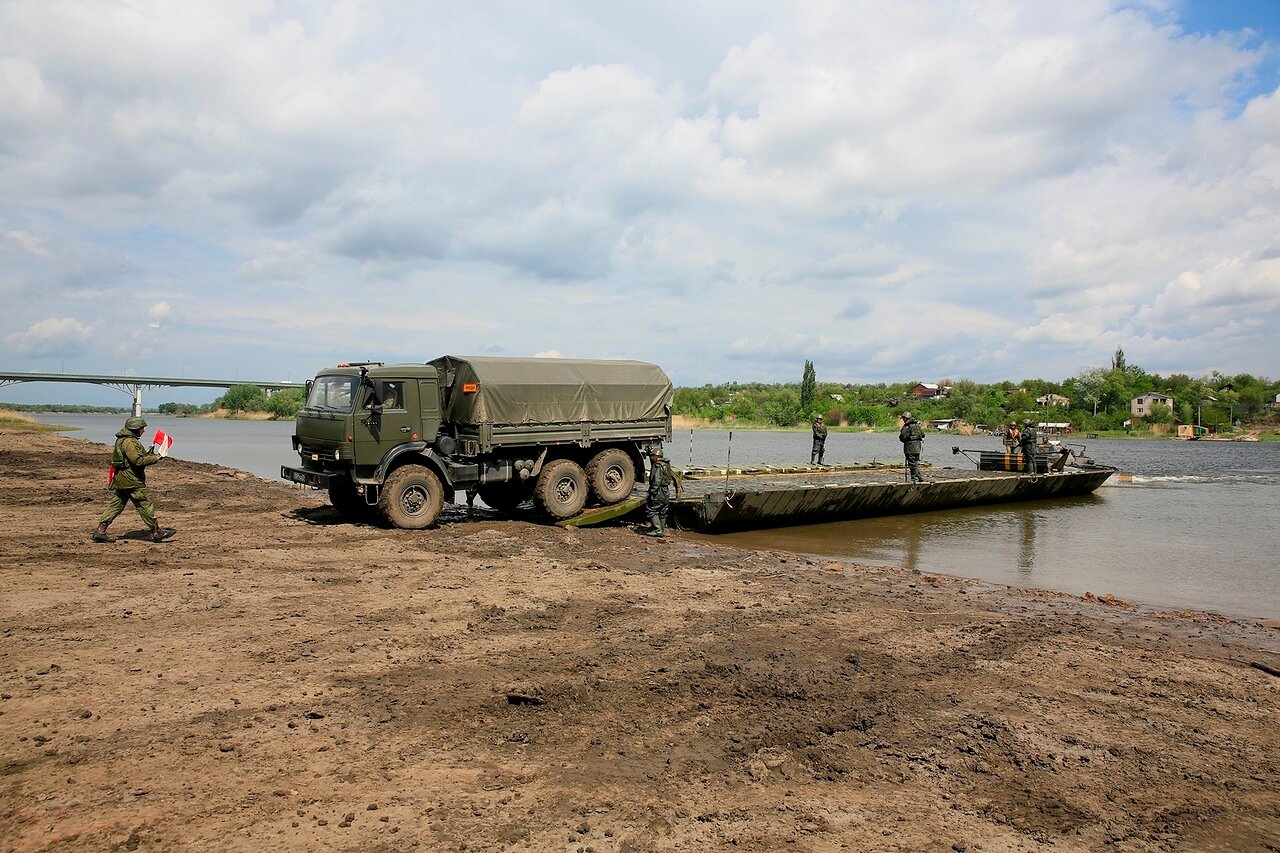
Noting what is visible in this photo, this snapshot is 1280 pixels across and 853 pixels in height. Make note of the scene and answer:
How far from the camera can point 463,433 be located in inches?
528

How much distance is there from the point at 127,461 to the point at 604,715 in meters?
9.05

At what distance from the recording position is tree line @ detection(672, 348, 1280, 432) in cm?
9544

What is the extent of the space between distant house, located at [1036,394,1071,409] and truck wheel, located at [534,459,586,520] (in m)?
100

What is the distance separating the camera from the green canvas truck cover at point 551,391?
13227 millimetres

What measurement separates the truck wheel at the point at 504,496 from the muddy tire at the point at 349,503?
2196mm

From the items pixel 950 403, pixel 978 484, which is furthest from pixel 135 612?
pixel 950 403

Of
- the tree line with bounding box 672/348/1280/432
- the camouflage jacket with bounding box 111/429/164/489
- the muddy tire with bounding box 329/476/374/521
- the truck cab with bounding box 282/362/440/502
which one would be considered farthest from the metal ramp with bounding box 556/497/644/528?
the tree line with bounding box 672/348/1280/432

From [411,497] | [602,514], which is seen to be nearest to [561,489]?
[602,514]

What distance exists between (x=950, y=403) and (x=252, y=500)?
95581 millimetres

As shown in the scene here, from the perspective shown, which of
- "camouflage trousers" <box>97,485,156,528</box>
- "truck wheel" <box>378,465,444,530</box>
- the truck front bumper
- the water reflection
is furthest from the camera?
the water reflection

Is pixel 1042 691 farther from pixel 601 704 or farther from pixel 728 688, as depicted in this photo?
pixel 601 704

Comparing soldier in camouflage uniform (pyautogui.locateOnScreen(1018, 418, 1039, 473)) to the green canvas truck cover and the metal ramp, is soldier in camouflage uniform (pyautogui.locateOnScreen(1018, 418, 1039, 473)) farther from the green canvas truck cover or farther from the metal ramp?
the metal ramp

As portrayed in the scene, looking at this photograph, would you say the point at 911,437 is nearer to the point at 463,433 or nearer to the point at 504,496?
the point at 504,496

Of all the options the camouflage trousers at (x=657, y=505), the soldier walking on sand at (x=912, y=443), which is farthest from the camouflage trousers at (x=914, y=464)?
the camouflage trousers at (x=657, y=505)
